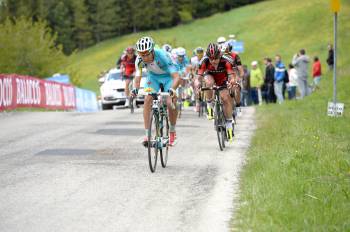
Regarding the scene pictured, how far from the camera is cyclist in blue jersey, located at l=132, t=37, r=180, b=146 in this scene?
12.0 meters

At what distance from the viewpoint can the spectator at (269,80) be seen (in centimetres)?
3123

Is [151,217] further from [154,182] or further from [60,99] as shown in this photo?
[60,99]

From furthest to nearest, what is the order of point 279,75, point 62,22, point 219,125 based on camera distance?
point 62,22 → point 279,75 → point 219,125

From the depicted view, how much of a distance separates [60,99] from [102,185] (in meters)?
23.9

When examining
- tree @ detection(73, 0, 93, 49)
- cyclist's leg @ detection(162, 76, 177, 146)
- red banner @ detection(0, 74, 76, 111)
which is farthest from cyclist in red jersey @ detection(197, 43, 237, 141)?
tree @ detection(73, 0, 93, 49)

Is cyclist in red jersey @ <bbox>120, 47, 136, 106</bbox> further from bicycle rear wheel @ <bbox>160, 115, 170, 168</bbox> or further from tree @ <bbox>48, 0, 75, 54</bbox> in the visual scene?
tree @ <bbox>48, 0, 75, 54</bbox>

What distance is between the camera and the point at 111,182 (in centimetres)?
1076

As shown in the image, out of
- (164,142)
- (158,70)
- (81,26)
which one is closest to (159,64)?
(158,70)

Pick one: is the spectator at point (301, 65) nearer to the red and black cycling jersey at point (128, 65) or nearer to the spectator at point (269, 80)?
the spectator at point (269, 80)

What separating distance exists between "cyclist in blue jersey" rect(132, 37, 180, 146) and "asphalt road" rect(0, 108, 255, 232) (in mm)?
803

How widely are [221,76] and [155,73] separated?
8.72ft

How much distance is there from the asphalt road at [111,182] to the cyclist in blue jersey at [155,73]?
2.63ft

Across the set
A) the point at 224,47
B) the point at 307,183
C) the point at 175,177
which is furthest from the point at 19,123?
the point at 307,183

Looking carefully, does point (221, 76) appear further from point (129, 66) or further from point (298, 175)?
point (129, 66)
